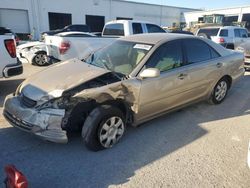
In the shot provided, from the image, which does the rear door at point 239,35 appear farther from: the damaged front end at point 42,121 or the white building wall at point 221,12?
the white building wall at point 221,12

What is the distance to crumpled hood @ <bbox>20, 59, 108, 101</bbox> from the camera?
342cm

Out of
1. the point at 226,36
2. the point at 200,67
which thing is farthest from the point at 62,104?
the point at 226,36

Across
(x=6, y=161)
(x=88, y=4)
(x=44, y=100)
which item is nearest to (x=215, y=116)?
(x=44, y=100)

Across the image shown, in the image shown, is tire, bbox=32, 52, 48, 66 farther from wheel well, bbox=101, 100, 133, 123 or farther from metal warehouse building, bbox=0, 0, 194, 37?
metal warehouse building, bbox=0, 0, 194, 37

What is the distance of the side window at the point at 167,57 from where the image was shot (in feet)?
13.1

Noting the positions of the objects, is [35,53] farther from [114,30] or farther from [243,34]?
[243,34]

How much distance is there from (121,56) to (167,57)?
770 millimetres

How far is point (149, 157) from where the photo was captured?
3430mm

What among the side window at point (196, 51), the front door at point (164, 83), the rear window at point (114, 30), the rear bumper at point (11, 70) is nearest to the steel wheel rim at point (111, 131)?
the front door at point (164, 83)

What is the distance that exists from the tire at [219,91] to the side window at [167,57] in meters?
1.44

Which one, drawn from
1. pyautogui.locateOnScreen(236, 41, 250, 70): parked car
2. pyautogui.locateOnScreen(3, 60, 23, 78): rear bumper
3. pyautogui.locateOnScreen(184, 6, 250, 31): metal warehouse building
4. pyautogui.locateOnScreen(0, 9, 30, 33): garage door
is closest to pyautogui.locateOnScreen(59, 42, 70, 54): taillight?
pyautogui.locateOnScreen(3, 60, 23, 78): rear bumper

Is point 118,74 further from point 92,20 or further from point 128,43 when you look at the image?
point 92,20

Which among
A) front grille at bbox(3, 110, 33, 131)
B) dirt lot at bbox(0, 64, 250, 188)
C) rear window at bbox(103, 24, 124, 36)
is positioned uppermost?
rear window at bbox(103, 24, 124, 36)

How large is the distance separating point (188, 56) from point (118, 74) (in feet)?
4.87
